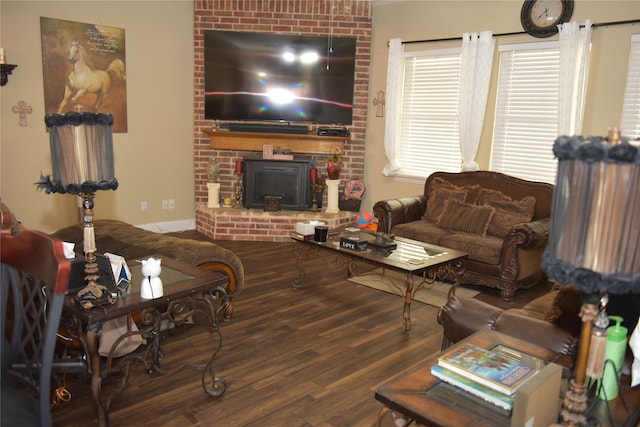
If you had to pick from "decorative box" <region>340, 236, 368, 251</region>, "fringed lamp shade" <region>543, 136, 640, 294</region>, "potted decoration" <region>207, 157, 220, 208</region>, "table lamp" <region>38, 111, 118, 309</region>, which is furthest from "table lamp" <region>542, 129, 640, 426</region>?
"potted decoration" <region>207, 157, 220, 208</region>

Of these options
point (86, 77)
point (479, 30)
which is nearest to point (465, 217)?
point (479, 30)

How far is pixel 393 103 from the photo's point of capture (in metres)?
6.33

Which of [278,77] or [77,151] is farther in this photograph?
[278,77]

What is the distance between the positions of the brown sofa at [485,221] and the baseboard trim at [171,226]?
276cm

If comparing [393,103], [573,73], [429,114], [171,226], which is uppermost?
[573,73]

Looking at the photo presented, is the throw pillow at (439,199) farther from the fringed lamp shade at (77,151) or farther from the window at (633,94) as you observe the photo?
the fringed lamp shade at (77,151)

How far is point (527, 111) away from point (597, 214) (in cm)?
447

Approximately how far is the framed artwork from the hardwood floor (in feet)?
9.30

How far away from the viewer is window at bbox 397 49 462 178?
5.94 metres

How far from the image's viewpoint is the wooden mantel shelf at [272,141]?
6.43m

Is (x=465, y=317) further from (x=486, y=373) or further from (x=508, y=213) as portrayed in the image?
(x=508, y=213)

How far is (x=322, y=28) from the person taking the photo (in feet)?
21.3

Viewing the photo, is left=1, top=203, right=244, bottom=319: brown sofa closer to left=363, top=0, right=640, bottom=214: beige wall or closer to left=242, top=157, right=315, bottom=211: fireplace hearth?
left=242, top=157, right=315, bottom=211: fireplace hearth

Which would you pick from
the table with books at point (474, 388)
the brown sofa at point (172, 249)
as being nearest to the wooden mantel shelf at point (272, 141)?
the brown sofa at point (172, 249)
